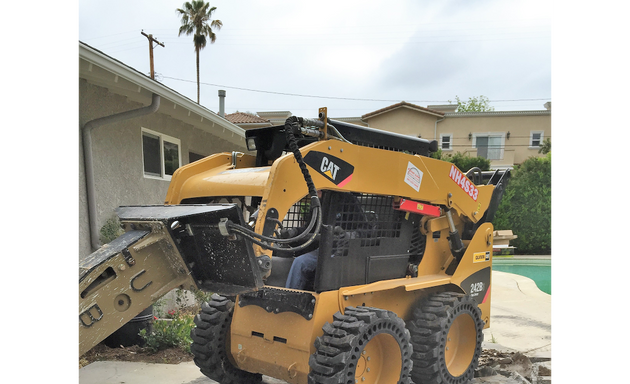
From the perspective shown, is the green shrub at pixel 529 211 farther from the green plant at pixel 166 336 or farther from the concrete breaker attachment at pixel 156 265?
the concrete breaker attachment at pixel 156 265

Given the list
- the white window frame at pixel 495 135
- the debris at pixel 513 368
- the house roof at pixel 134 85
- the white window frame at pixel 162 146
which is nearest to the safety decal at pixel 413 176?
the debris at pixel 513 368

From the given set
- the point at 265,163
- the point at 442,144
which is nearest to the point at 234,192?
the point at 265,163

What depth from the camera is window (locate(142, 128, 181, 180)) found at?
6.14 metres

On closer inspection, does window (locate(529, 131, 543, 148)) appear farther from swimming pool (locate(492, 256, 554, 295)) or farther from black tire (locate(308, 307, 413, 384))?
black tire (locate(308, 307, 413, 384))

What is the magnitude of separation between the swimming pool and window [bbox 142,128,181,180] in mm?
10187

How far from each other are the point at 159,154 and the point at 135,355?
9.63 ft

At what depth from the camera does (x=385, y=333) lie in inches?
118

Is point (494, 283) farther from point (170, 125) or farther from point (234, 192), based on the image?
point (234, 192)

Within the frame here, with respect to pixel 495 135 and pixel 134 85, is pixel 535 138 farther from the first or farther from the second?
pixel 134 85

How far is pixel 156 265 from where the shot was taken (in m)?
2.50

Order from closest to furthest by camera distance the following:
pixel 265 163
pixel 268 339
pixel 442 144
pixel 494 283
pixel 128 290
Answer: pixel 128 290 → pixel 268 339 → pixel 265 163 → pixel 494 283 → pixel 442 144

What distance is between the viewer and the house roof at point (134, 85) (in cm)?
421

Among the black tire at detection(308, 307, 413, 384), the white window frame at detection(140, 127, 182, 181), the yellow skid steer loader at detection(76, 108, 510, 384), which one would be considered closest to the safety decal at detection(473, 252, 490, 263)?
the yellow skid steer loader at detection(76, 108, 510, 384)

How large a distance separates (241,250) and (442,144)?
22.5 m
